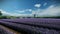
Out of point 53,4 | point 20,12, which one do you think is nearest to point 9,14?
point 20,12

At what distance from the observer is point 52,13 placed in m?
6.16

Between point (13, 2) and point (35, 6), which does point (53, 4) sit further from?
point (13, 2)

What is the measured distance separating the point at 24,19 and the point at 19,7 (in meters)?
0.72

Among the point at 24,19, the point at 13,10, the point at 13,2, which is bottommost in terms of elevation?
the point at 24,19

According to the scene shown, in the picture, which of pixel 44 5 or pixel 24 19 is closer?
pixel 44 5

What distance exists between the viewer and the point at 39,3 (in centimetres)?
658

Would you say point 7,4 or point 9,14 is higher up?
point 7,4

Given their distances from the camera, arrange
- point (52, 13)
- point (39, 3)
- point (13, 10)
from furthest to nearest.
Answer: point (13, 10) → point (39, 3) → point (52, 13)

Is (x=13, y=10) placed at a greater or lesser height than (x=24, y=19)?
greater

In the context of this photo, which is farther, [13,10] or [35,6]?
[13,10]

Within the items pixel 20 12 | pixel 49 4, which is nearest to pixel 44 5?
pixel 49 4

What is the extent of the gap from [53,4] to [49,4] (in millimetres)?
200

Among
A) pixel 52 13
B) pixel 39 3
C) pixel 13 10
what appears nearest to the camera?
pixel 52 13

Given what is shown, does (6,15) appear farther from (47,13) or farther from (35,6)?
(47,13)
